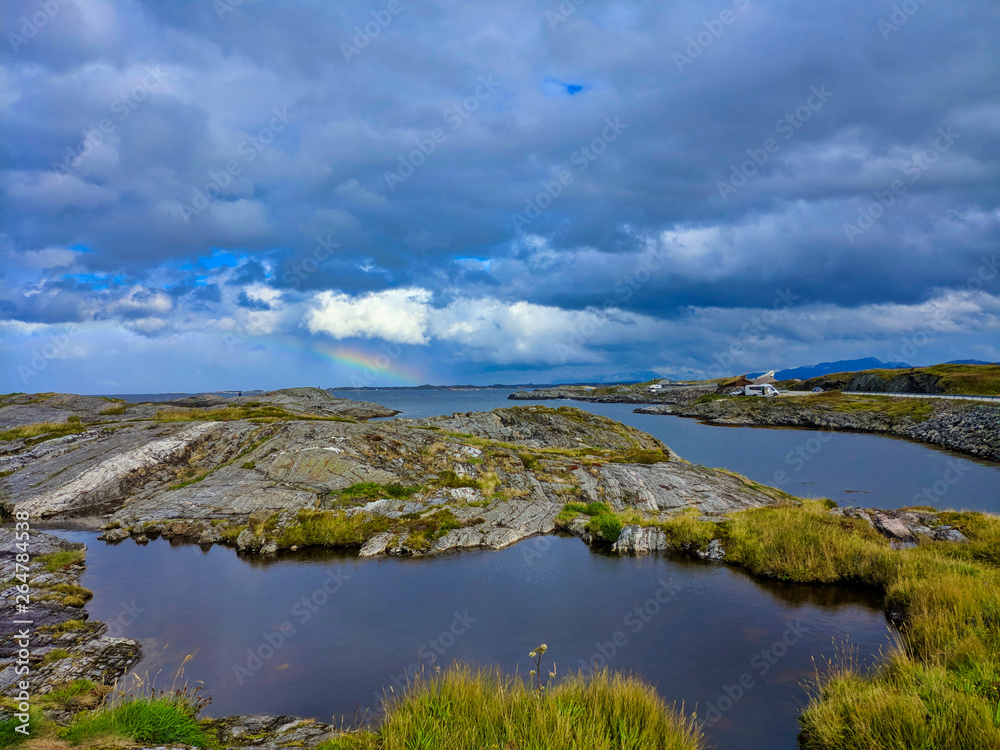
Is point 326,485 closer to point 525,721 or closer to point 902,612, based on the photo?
point 525,721

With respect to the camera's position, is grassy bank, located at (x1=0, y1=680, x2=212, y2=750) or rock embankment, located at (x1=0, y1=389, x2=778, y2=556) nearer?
grassy bank, located at (x1=0, y1=680, x2=212, y2=750)

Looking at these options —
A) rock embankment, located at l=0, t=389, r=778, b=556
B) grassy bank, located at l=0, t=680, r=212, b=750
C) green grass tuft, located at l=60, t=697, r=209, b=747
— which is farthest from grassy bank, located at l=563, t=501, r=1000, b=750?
grassy bank, located at l=0, t=680, r=212, b=750

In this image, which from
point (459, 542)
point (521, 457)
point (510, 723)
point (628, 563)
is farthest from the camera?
point (521, 457)

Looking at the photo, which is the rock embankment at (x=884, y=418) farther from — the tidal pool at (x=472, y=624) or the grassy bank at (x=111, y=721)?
the grassy bank at (x=111, y=721)

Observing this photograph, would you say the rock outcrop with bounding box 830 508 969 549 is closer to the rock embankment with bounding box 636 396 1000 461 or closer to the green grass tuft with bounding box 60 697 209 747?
the green grass tuft with bounding box 60 697 209 747

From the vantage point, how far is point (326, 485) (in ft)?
108

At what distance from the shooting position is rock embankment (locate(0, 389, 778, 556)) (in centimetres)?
2691

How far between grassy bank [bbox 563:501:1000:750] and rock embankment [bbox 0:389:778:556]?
778 cm

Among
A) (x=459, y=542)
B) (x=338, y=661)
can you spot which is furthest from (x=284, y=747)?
(x=459, y=542)

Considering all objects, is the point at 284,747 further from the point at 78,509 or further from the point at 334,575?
the point at 78,509

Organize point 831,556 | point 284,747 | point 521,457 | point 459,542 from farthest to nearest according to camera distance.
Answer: point 521,457 → point 459,542 → point 831,556 → point 284,747

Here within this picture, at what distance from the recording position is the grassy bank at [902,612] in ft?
29.5

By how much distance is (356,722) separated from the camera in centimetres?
1150

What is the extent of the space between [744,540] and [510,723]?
62.5 ft
